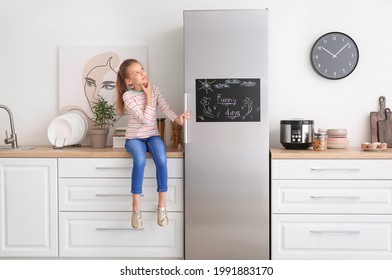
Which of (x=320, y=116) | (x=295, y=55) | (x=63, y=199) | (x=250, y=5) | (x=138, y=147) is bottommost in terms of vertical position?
(x=63, y=199)

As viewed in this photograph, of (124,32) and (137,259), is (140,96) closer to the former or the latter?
(124,32)

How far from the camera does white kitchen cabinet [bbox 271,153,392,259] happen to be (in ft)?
9.90

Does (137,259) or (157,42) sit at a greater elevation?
(157,42)

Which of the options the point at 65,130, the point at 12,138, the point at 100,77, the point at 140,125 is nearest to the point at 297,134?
the point at 140,125

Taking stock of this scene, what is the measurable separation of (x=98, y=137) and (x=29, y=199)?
24.9 inches

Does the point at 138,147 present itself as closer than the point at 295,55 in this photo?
Yes

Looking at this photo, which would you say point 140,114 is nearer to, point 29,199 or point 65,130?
point 65,130

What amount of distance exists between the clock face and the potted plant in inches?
61.9

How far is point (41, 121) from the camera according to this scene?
3627mm

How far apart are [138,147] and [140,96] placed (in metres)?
0.38

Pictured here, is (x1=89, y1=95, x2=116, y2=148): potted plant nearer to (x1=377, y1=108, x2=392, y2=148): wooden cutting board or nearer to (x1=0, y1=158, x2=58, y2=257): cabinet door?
(x1=0, y1=158, x2=58, y2=257): cabinet door

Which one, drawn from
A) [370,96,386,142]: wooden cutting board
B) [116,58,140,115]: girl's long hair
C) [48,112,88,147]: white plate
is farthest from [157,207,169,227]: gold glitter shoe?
[370,96,386,142]: wooden cutting board

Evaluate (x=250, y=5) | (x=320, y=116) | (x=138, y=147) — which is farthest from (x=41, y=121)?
(x=320, y=116)

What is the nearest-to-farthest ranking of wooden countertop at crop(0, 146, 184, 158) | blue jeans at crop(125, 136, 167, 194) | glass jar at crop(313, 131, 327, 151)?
1. blue jeans at crop(125, 136, 167, 194)
2. wooden countertop at crop(0, 146, 184, 158)
3. glass jar at crop(313, 131, 327, 151)
